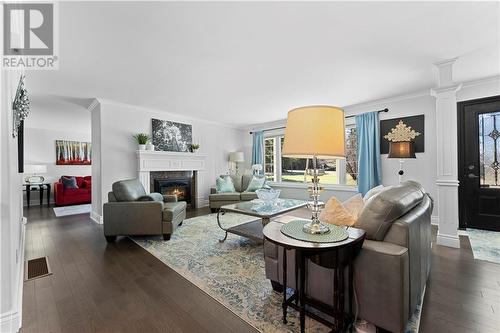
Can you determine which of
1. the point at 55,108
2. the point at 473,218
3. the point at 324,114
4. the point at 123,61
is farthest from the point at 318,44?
the point at 55,108

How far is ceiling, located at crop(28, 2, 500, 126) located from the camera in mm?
1867

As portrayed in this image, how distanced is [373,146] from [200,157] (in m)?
3.99

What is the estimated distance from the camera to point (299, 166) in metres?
6.09

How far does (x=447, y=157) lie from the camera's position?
2945 mm

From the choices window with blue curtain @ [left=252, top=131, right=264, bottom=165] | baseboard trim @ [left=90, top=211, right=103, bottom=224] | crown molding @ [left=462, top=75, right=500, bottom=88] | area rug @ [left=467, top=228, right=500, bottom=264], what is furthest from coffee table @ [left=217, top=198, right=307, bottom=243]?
crown molding @ [left=462, top=75, right=500, bottom=88]

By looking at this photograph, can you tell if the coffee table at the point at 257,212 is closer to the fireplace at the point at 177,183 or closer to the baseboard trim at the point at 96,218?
the fireplace at the point at 177,183

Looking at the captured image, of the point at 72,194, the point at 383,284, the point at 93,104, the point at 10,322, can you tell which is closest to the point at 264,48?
the point at 383,284

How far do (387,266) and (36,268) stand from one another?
3.28m

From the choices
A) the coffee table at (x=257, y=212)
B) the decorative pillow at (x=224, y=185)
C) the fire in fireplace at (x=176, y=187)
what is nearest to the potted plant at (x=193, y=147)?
the fire in fireplace at (x=176, y=187)

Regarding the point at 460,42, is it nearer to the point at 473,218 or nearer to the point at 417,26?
the point at 417,26

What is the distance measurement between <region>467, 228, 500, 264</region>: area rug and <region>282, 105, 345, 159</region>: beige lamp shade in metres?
2.73

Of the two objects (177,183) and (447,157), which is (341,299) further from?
(177,183)

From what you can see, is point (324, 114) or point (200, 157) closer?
point (324, 114)

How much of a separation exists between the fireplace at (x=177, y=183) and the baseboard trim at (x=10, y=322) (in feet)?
11.5
